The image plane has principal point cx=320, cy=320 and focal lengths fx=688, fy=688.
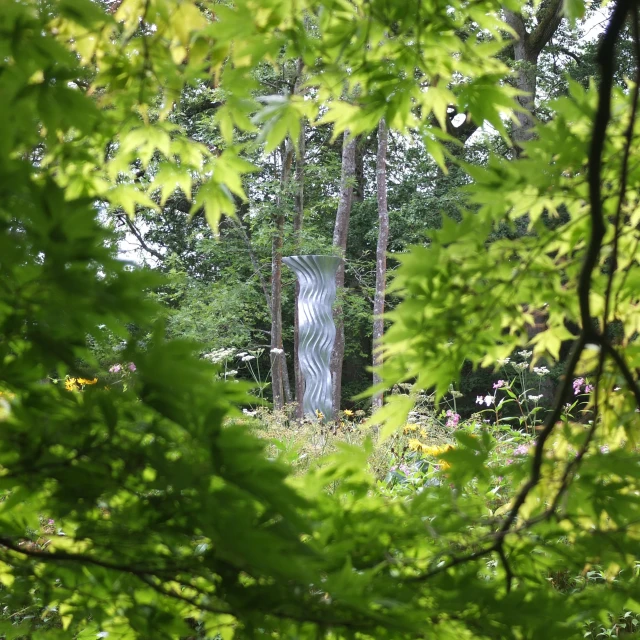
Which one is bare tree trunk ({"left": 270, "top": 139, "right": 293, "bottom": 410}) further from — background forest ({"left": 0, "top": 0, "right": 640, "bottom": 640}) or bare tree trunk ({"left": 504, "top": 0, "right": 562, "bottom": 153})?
background forest ({"left": 0, "top": 0, "right": 640, "bottom": 640})

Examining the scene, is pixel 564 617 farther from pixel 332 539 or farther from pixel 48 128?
pixel 48 128

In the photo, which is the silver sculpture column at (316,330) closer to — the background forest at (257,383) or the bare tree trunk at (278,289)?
the bare tree trunk at (278,289)

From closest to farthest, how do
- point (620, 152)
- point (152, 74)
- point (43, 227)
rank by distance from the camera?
point (43, 227)
point (620, 152)
point (152, 74)

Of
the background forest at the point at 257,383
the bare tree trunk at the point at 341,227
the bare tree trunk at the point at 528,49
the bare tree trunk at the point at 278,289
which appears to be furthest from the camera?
the bare tree trunk at the point at 278,289

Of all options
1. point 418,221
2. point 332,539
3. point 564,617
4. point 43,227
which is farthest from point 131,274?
point 418,221

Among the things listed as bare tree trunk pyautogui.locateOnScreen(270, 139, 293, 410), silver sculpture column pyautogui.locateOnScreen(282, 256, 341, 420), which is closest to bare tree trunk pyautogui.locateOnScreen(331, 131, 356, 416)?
bare tree trunk pyautogui.locateOnScreen(270, 139, 293, 410)

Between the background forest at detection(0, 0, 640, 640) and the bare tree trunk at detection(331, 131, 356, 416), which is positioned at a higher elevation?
the bare tree trunk at detection(331, 131, 356, 416)

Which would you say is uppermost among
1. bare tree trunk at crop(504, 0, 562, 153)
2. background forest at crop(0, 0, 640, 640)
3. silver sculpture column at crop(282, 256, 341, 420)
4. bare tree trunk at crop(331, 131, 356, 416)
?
bare tree trunk at crop(504, 0, 562, 153)

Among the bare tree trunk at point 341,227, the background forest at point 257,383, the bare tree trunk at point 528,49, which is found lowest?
the background forest at point 257,383

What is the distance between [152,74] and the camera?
0.92 m

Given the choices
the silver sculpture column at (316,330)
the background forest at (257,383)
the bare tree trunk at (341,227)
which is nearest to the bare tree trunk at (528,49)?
the bare tree trunk at (341,227)

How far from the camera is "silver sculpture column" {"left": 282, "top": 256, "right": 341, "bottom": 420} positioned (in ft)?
21.4

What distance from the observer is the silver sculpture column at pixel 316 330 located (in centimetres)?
651

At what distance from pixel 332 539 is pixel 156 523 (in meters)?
0.20
